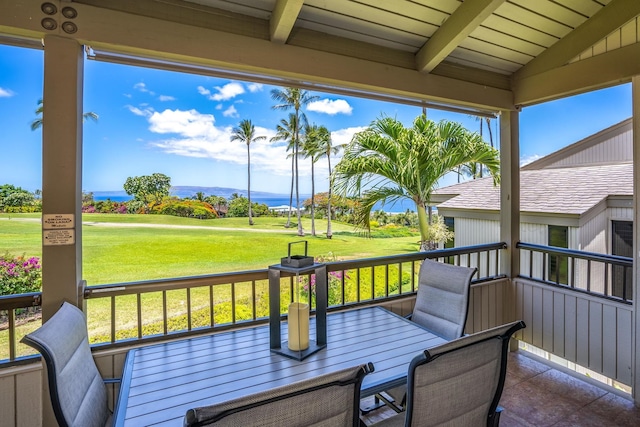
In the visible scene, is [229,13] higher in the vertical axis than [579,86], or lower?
higher

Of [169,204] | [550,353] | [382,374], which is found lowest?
[550,353]

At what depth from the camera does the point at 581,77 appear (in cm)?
278

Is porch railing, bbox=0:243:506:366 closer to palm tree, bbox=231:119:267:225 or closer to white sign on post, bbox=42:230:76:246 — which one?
white sign on post, bbox=42:230:76:246

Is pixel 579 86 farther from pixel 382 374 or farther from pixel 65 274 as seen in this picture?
pixel 65 274

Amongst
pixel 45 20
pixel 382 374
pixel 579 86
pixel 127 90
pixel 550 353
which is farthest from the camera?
pixel 127 90

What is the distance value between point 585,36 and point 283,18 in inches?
102

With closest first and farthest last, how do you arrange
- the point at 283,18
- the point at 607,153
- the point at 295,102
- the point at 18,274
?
1. the point at 283,18
2. the point at 18,274
3. the point at 607,153
4. the point at 295,102

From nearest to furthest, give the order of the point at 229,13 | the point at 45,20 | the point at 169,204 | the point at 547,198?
the point at 45,20, the point at 229,13, the point at 547,198, the point at 169,204

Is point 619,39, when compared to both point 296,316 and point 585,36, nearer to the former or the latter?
point 585,36

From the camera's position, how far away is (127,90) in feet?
19.3

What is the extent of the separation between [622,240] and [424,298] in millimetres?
2036

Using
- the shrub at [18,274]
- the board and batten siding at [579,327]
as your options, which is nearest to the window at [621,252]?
the board and batten siding at [579,327]

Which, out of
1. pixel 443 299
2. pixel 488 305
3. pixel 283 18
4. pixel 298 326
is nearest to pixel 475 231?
pixel 488 305

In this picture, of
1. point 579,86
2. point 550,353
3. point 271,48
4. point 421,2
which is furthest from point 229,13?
point 550,353
